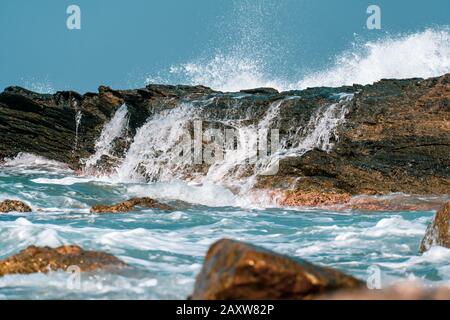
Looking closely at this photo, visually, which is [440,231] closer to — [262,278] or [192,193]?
[262,278]

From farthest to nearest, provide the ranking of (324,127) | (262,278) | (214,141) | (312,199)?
1. (214,141)
2. (324,127)
3. (312,199)
4. (262,278)

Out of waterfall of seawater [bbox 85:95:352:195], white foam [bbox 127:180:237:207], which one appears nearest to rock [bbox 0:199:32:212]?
white foam [bbox 127:180:237:207]

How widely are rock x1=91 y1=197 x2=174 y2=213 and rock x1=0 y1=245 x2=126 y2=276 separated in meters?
6.05

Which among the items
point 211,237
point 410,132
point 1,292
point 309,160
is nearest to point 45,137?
point 309,160

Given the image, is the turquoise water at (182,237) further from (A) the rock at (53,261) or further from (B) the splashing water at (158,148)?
(B) the splashing water at (158,148)

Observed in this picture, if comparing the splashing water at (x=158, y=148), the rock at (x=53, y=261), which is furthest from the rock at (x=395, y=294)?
the splashing water at (x=158, y=148)

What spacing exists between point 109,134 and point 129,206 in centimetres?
1064

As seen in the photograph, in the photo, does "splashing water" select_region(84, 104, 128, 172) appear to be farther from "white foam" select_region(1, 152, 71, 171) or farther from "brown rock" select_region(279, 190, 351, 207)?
"brown rock" select_region(279, 190, 351, 207)

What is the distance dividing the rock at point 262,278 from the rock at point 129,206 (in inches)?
343

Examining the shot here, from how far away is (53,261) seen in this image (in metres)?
6.07

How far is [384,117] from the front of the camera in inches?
695

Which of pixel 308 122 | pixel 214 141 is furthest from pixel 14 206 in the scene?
pixel 308 122

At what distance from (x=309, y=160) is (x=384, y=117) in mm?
3032

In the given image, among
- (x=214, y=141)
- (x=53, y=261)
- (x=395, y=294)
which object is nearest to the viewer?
(x=395, y=294)
